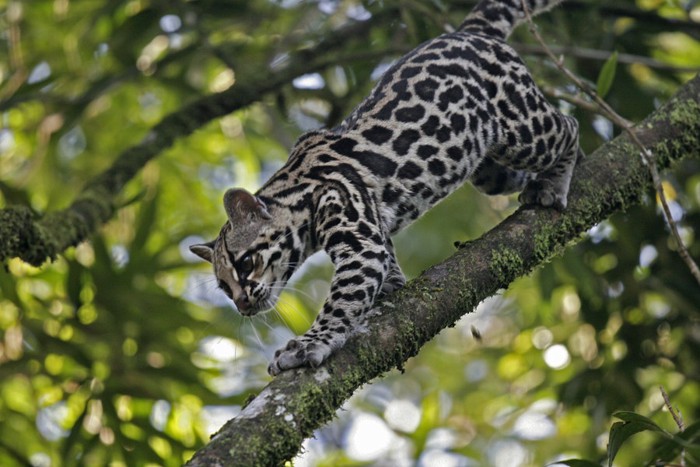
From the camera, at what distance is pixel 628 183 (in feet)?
19.9

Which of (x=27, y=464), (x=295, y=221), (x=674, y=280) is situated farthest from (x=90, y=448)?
(x=674, y=280)

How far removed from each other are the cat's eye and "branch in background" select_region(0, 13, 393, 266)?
1.24 m

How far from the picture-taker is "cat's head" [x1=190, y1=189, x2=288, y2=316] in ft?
19.6

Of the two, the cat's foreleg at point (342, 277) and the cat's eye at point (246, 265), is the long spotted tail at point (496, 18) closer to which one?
the cat's foreleg at point (342, 277)

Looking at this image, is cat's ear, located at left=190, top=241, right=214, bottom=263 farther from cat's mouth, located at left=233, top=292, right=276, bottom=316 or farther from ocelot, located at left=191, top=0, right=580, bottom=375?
cat's mouth, located at left=233, top=292, right=276, bottom=316

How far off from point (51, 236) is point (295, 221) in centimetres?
158

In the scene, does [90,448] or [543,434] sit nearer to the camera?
[90,448]

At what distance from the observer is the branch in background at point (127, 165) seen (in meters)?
6.00

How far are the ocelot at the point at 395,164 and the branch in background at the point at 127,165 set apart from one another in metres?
0.99

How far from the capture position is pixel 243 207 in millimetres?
6062

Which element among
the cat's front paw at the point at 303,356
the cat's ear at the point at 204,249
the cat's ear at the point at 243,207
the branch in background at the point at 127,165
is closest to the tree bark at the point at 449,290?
the cat's front paw at the point at 303,356

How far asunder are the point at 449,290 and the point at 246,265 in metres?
1.40

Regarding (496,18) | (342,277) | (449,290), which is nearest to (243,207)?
(342,277)

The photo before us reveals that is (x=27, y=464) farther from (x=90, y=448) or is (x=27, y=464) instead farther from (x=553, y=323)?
(x=553, y=323)
